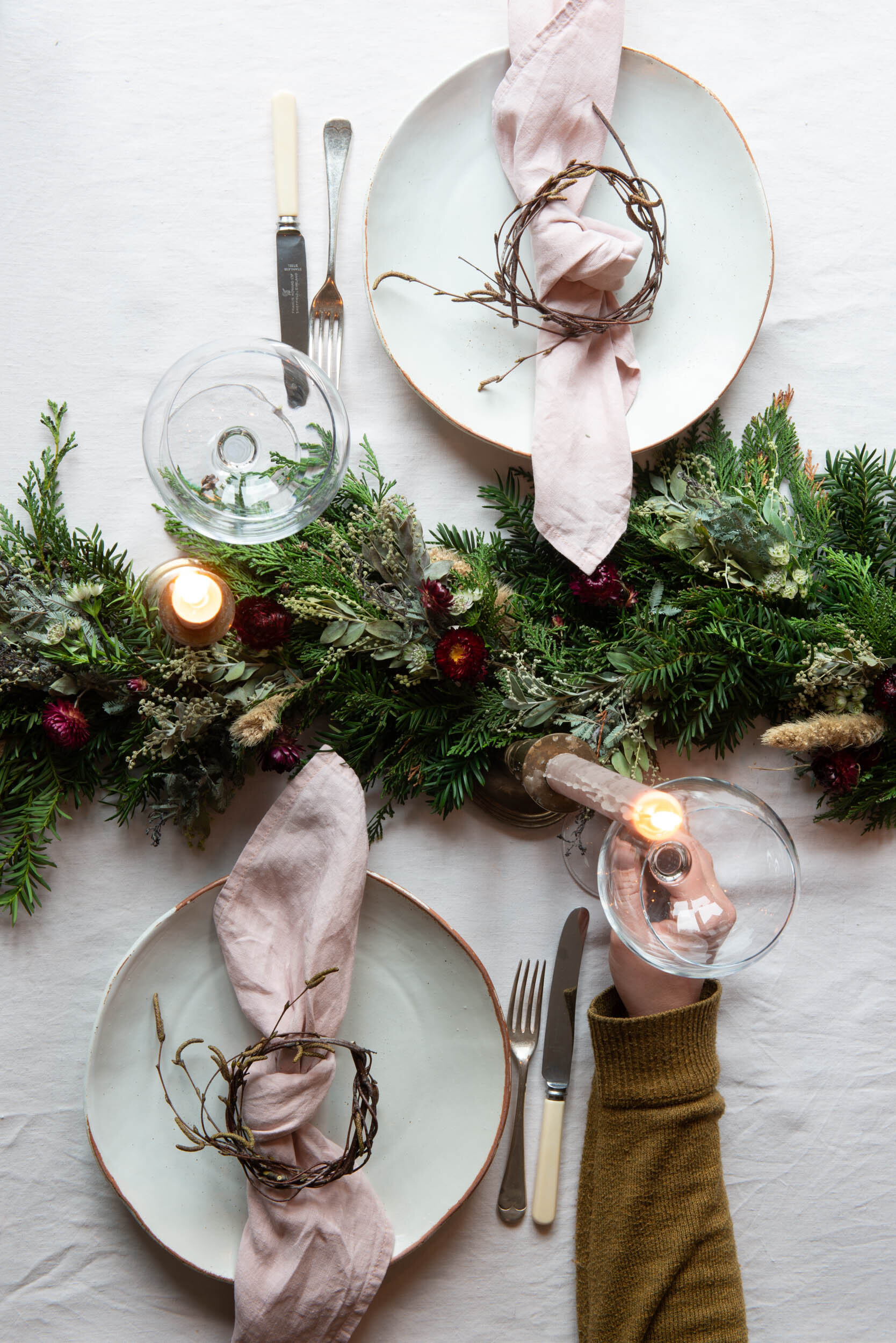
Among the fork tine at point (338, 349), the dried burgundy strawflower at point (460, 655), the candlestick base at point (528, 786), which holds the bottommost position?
the candlestick base at point (528, 786)

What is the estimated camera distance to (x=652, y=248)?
0.84 meters

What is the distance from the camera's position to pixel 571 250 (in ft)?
2.53

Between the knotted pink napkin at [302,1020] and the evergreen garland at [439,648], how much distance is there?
60mm

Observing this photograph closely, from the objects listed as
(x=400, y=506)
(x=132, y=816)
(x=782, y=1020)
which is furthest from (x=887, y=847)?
(x=132, y=816)

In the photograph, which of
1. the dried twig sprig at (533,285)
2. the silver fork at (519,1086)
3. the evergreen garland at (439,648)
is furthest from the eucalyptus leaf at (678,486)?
the silver fork at (519,1086)

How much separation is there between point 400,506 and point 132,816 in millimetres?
395

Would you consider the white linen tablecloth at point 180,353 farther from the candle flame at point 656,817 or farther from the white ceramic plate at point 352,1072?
the candle flame at point 656,817

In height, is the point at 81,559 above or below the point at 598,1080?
above

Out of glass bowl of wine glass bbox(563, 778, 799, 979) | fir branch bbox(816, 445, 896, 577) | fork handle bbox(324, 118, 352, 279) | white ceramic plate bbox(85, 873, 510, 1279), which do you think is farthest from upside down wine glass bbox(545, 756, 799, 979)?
fork handle bbox(324, 118, 352, 279)

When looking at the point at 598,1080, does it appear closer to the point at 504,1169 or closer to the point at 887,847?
the point at 504,1169

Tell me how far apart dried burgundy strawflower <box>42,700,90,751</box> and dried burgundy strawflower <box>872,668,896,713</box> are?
71 centimetres

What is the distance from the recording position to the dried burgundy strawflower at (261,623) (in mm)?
773

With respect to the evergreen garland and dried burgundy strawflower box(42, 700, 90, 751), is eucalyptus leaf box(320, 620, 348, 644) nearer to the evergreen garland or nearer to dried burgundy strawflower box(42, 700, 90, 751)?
the evergreen garland

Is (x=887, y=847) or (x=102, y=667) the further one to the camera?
(x=887, y=847)
